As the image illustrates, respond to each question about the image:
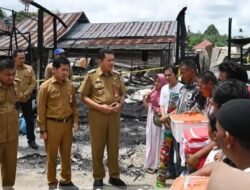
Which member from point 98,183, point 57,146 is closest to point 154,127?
point 98,183

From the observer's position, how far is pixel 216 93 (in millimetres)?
2953

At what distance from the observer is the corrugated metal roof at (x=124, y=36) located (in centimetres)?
2199

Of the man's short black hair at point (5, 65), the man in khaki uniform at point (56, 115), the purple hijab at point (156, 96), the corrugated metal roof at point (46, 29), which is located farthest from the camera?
the corrugated metal roof at point (46, 29)

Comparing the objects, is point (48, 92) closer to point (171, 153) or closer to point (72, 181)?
point (72, 181)

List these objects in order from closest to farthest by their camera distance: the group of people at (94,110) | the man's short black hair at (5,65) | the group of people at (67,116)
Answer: the man's short black hair at (5,65) < the group of people at (94,110) < the group of people at (67,116)

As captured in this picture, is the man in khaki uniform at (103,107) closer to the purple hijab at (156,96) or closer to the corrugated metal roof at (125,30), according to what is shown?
the purple hijab at (156,96)

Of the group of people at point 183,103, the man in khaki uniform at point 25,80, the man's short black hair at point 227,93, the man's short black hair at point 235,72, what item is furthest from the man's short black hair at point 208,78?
the man in khaki uniform at point 25,80

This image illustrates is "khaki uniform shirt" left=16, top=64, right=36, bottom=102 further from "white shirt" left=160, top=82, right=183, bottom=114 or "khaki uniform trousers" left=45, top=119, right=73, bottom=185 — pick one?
"white shirt" left=160, top=82, right=183, bottom=114

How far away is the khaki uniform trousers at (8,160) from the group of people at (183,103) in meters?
1.91

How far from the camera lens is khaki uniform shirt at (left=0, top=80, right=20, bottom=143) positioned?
199 inches

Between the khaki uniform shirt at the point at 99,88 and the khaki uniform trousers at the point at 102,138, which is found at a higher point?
the khaki uniform shirt at the point at 99,88

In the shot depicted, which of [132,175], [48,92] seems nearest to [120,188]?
[132,175]

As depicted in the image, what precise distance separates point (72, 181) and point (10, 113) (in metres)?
1.49

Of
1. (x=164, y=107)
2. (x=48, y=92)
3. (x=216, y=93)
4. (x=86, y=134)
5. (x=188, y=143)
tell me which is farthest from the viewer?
(x=86, y=134)
